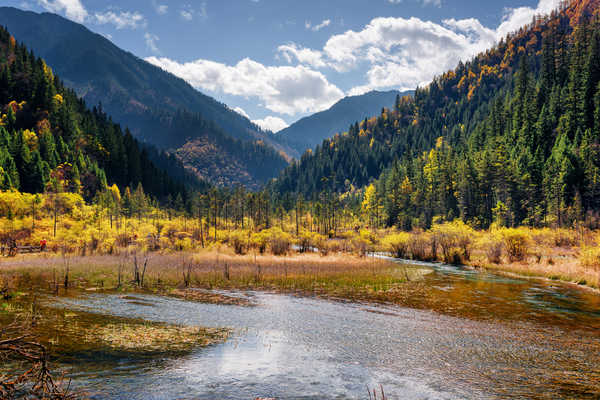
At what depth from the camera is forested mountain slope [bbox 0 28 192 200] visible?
93.8 metres

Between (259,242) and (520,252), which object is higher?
(520,252)

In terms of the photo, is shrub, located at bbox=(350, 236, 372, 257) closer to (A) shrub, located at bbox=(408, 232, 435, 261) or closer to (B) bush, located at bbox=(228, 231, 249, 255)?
(A) shrub, located at bbox=(408, 232, 435, 261)

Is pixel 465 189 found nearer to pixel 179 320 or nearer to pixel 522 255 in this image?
pixel 522 255

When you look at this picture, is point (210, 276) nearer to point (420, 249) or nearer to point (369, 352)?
point (369, 352)

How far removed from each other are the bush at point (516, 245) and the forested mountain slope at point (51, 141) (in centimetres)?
9525

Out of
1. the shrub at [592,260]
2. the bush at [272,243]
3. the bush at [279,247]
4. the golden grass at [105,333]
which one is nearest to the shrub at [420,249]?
the shrub at [592,260]

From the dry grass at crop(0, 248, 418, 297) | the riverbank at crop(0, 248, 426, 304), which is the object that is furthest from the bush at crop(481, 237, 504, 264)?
the dry grass at crop(0, 248, 418, 297)

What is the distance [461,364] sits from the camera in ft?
52.3

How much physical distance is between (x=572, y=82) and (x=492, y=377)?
13274cm

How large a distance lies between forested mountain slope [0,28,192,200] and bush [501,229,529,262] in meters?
95.2

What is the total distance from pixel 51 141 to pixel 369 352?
123 meters

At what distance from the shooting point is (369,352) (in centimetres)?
Result: 1745

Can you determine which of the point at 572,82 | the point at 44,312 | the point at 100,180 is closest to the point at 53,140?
the point at 100,180

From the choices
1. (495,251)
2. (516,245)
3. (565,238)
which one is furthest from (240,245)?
(565,238)
